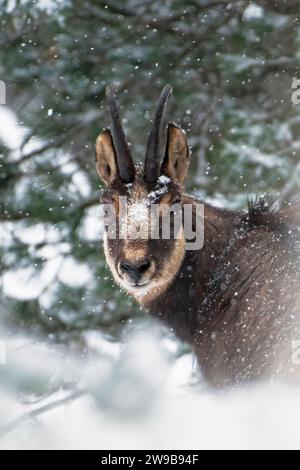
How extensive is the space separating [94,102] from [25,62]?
3.23 ft

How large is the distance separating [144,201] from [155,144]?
1.30 feet

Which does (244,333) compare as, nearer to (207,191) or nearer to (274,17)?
(207,191)

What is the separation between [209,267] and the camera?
5.88 meters

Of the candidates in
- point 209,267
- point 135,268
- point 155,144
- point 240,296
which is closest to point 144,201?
point 155,144

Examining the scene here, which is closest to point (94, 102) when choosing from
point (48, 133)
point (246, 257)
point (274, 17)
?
point (48, 133)

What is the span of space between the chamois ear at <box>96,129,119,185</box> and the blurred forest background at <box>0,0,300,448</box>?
8.05ft

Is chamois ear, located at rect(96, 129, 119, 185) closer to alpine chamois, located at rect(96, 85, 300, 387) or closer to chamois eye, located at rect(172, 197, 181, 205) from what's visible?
alpine chamois, located at rect(96, 85, 300, 387)

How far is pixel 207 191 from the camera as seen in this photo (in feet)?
28.1

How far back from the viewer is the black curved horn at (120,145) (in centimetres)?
562

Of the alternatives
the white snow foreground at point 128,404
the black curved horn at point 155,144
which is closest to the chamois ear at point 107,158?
the black curved horn at point 155,144

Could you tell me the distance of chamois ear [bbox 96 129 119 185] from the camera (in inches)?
229

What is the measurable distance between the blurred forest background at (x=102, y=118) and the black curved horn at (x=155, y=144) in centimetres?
269

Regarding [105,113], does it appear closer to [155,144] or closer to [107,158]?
[107,158]

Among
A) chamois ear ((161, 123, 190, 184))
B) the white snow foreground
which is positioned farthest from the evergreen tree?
chamois ear ((161, 123, 190, 184))
